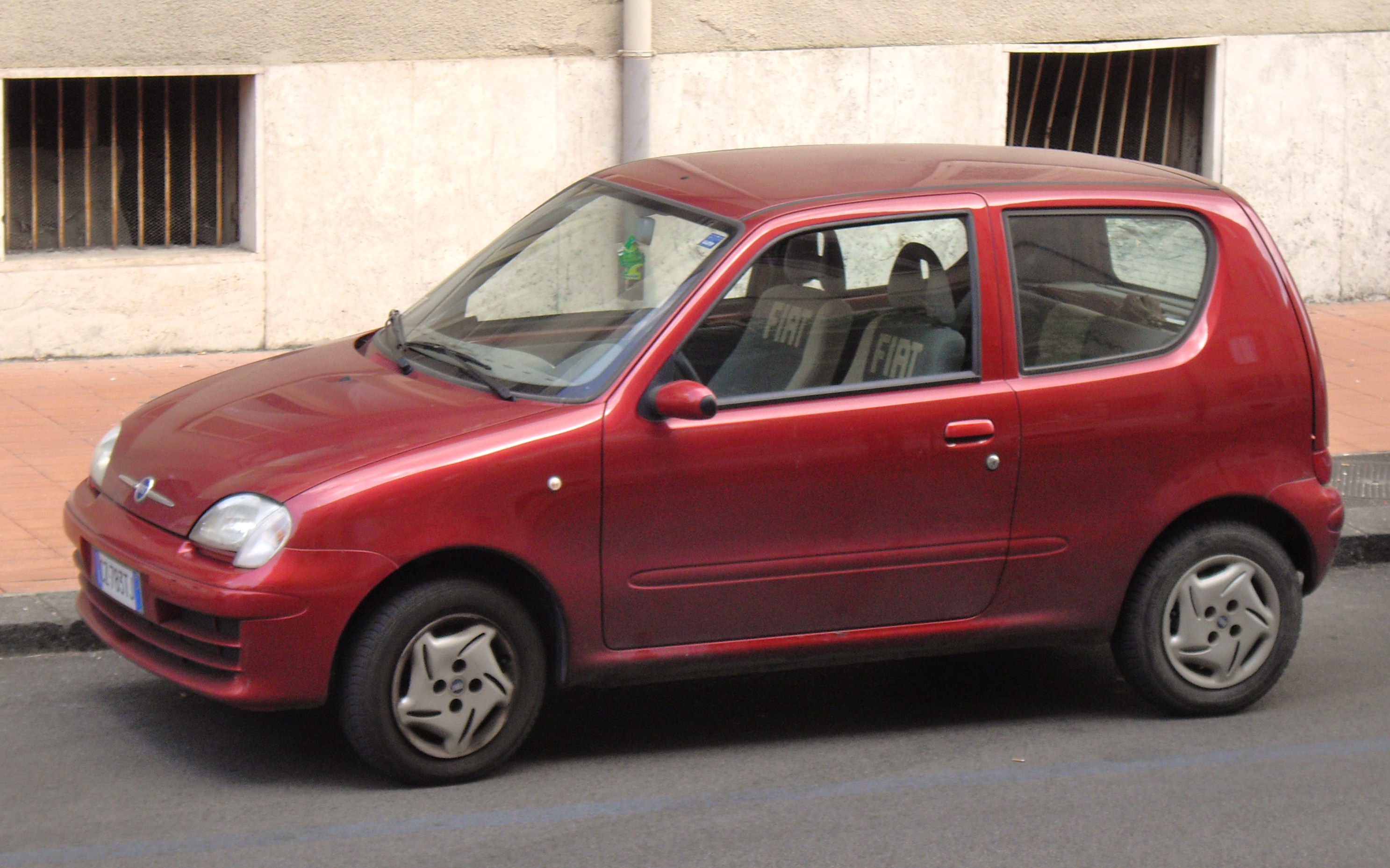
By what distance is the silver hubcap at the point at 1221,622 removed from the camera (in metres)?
5.50

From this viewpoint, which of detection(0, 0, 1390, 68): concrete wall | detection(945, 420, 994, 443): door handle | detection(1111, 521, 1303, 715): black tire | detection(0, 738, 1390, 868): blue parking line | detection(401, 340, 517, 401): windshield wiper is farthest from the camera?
detection(0, 0, 1390, 68): concrete wall

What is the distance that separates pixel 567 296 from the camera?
17.7 feet

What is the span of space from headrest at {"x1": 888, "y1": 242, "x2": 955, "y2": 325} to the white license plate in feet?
7.23

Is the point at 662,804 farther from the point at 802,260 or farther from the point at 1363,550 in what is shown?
the point at 1363,550

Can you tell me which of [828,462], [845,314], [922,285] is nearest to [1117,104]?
[922,285]

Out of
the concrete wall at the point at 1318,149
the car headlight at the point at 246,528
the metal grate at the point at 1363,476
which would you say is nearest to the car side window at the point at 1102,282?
the car headlight at the point at 246,528

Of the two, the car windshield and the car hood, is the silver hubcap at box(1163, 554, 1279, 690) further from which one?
the car hood

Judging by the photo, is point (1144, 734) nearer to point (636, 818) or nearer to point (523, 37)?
point (636, 818)

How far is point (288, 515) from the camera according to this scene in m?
4.55

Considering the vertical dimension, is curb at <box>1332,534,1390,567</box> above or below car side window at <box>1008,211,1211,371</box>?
below

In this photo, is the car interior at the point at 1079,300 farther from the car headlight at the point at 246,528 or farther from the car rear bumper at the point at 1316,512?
the car headlight at the point at 246,528

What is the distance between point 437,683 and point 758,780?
93 centimetres

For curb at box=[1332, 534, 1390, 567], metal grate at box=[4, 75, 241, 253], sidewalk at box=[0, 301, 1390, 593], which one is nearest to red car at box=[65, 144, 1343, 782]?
sidewalk at box=[0, 301, 1390, 593]

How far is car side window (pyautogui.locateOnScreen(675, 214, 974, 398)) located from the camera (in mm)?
5035
